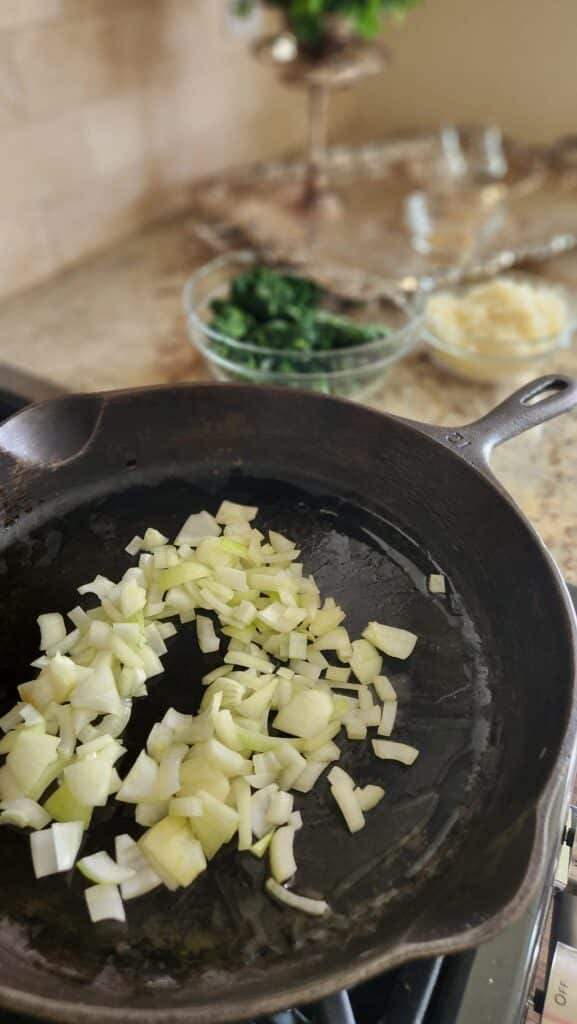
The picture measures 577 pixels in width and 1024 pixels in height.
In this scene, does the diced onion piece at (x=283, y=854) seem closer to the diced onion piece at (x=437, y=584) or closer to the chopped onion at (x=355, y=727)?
the chopped onion at (x=355, y=727)

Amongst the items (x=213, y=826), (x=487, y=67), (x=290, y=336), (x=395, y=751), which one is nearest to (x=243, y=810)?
(x=213, y=826)

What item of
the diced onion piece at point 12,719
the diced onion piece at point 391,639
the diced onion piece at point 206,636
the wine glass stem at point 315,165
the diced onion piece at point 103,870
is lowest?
the diced onion piece at point 103,870

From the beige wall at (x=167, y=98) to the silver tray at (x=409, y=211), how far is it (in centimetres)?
9

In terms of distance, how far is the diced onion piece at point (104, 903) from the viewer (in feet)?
1.95

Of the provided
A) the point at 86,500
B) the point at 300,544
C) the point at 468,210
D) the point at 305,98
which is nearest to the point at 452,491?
the point at 300,544

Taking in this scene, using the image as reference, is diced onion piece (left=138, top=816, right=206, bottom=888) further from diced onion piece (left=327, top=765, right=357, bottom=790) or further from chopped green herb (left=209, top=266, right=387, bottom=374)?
chopped green herb (left=209, top=266, right=387, bottom=374)

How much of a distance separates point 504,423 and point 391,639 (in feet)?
0.83

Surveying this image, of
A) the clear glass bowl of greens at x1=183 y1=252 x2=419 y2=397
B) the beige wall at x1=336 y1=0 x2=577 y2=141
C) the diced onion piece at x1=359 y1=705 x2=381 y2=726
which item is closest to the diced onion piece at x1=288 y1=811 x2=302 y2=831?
the diced onion piece at x1=359 y1=705 x2=381 y2=726

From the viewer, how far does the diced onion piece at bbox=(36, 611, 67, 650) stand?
0.77 meters

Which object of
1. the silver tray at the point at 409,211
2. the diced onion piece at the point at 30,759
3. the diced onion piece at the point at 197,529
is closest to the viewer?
the diced onion piece at the point at 30,759

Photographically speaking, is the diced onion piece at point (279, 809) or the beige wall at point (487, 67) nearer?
the diced onion piece at point (279, 809)

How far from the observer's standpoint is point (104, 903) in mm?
600

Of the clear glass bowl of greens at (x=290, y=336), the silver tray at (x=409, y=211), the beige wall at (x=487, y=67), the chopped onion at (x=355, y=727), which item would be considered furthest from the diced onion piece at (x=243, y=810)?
the beige wall at (x=487, y=67)

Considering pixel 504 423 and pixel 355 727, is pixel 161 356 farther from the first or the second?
pixel 355 727
